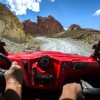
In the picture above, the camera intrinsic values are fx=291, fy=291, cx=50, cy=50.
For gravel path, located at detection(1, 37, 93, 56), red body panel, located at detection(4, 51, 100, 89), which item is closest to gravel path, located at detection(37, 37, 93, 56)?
gravel path, located at detection(1, 37, 93, 56)

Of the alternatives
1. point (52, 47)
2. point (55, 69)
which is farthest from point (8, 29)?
point (55, 69)

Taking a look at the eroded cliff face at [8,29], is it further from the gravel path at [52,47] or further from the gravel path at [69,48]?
the gravel path at [69,48]

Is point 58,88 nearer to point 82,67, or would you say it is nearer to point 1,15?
point 82,67

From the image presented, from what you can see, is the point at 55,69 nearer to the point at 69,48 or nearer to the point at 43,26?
the point at 69,48

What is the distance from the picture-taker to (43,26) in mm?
164250

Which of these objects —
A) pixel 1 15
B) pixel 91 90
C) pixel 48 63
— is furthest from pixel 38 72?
pixel 1 15

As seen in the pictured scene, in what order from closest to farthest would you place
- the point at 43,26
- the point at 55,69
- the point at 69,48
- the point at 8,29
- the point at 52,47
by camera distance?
the point at 55,69 → the point at 69,48 → the point at 52,47 → the point at 8,29 → the point at 43,26

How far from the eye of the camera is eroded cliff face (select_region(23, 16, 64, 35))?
158m

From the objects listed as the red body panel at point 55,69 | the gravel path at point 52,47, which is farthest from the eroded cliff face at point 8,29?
the red body panel at point 55,69

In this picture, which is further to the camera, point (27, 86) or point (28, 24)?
point (28, 24)

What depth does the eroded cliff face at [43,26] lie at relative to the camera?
6220 inches

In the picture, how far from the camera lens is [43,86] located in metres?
3.07

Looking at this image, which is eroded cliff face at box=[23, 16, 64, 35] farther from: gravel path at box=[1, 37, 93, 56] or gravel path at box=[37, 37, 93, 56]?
gravel path at box=[1, 37, 93, 56]

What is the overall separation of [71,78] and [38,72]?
403mm
